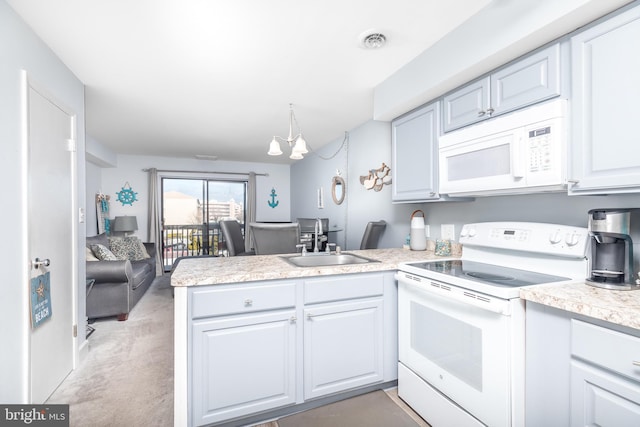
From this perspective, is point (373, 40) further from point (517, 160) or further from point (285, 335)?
point (285, 335)

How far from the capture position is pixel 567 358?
1138 millimetres

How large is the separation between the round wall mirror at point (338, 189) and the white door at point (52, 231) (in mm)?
2951

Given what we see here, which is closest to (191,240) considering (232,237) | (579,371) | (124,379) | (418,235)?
(232,237)

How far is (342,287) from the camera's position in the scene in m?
1.82

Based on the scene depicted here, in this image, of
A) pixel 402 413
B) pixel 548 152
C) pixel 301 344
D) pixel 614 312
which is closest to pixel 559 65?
pixel 548 152

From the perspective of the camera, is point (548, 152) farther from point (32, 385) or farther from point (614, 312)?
point (32, 385)

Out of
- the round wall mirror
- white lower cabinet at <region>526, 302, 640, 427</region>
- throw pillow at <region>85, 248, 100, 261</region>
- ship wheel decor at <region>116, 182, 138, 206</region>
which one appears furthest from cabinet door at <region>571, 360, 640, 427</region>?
ship wheel decor at <region>116, 182, 138, 206</region>

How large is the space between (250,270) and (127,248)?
13.5 feet

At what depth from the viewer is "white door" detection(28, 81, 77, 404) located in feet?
5.85

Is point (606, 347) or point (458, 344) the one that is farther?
point (458, 344)

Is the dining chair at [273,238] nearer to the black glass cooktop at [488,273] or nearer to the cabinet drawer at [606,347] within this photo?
the black glass cooktop at [488,273]

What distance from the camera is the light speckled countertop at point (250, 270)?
155 cm

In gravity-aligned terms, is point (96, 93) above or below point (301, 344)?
above

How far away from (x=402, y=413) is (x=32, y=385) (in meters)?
2.17
